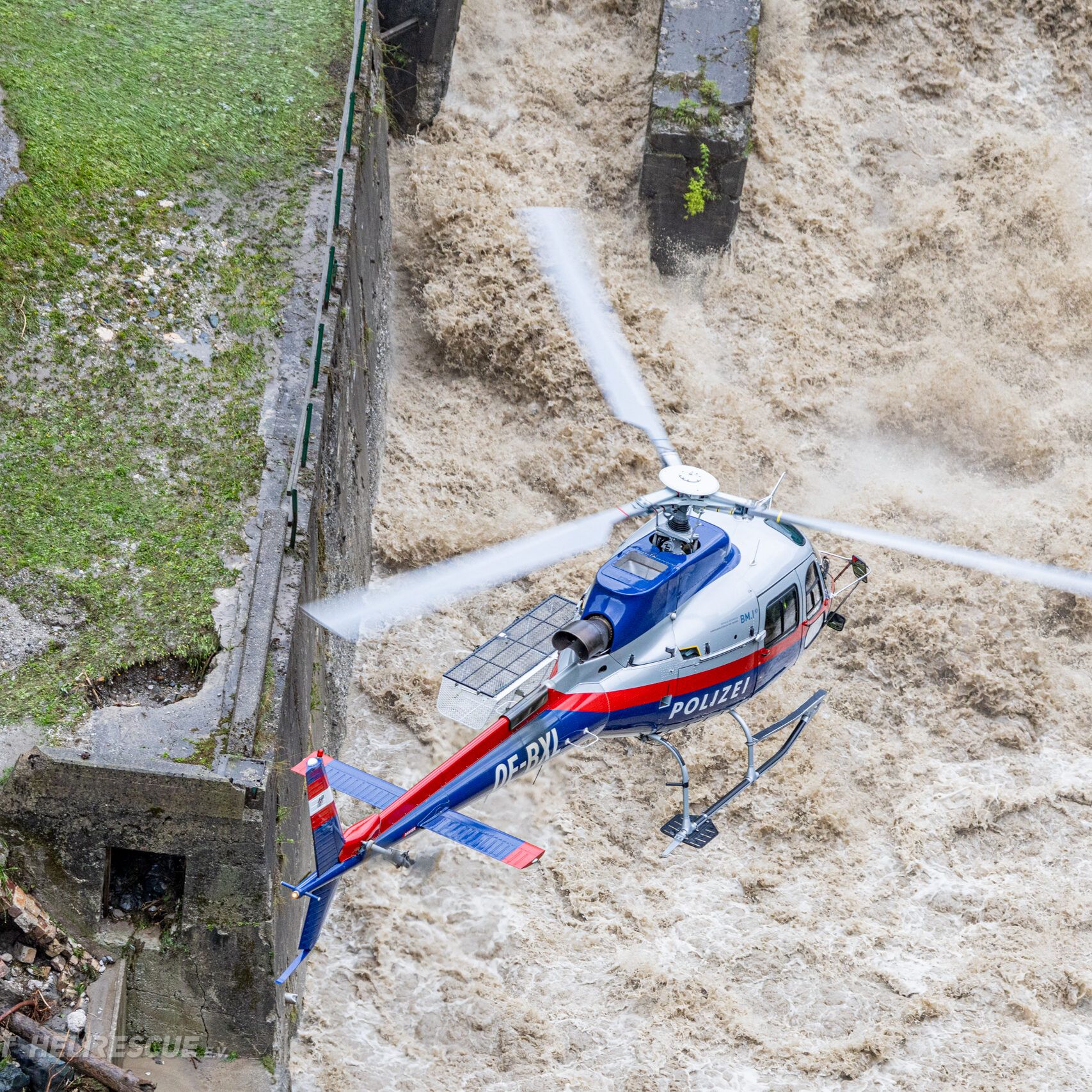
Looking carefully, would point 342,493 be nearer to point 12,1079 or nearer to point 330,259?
point 330,259

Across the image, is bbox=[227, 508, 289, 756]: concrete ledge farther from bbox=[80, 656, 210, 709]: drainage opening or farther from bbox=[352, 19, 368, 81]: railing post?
bbox=[352, 19, 368, 81]: railing post

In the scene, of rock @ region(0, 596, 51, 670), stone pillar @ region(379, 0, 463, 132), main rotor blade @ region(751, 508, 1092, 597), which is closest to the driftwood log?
rock @ region(0, 596, 51, 670)

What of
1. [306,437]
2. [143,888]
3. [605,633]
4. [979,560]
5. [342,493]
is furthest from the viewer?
[342,493]

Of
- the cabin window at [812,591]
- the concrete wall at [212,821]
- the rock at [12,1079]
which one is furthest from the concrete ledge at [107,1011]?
the cabin window at [812,591]

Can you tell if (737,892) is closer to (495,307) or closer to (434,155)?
(495,307)

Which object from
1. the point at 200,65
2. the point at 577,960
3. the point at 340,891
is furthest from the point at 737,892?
the point at 200,65

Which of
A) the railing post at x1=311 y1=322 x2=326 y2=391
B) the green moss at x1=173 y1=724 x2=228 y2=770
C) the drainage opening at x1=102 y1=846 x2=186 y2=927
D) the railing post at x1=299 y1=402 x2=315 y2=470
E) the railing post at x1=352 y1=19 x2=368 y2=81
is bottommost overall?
the drainage opening at x1=102 y1=846 x2=186 y2=927

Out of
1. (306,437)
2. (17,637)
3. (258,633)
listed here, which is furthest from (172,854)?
(306,437)
